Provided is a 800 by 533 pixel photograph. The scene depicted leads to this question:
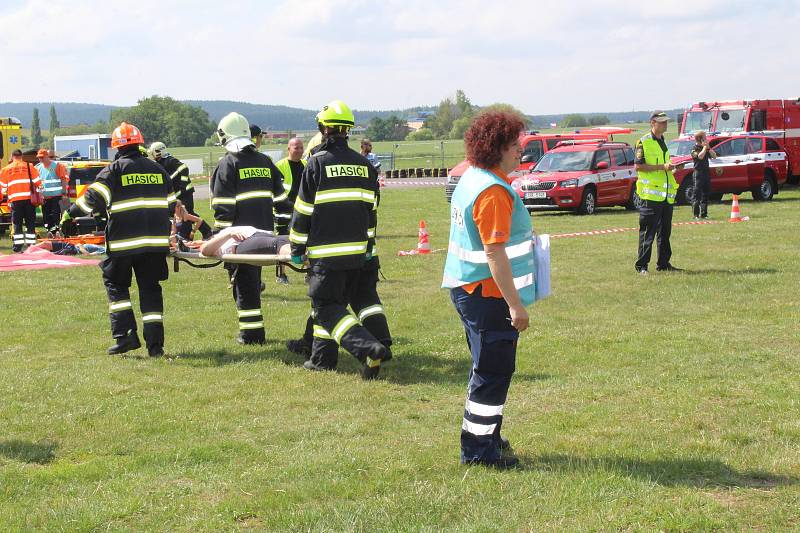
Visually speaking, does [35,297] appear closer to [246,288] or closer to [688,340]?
[246,288]

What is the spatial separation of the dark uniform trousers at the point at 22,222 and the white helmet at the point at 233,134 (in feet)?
35.0

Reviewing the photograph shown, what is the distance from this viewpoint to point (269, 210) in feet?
31.6

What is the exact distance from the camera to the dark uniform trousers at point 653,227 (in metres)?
13.7

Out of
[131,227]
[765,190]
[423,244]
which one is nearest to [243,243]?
[131,227]

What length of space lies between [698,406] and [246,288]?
4.44m

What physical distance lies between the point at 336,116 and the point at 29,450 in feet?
11.2

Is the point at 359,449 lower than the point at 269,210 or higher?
lower

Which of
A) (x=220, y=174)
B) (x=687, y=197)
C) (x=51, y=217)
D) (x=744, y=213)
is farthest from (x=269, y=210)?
(x=687, y=197)

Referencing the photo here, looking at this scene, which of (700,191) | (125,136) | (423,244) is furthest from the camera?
(700,191)

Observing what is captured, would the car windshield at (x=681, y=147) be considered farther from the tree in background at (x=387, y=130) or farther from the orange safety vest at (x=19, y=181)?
the tree in background at (x=387, y=130)

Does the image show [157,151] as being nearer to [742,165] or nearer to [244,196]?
[244,196]

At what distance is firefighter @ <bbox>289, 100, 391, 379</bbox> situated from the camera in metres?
7.99

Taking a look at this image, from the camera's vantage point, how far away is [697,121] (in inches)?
1296

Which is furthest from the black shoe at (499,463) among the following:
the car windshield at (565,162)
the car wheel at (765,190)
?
the car wheel at (765,190)
